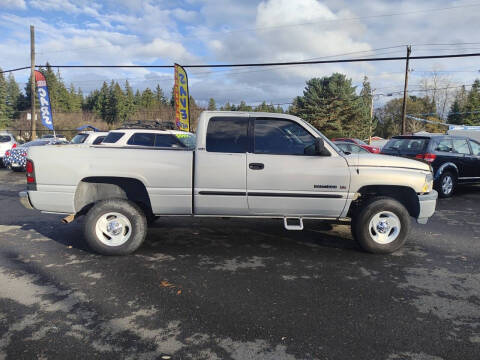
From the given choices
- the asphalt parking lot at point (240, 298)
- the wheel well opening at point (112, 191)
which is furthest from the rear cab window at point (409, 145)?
the wheel well opening at point (112, 191)

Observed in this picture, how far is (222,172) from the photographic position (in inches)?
178

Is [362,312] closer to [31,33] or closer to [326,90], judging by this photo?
[31,33]

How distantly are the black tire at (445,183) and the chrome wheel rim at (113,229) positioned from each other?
8.43m

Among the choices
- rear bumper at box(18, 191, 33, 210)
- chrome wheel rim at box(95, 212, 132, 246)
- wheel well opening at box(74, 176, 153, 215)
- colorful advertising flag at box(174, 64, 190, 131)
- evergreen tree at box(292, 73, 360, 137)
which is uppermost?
evergreen tree at box(292, 73, 360, 137)

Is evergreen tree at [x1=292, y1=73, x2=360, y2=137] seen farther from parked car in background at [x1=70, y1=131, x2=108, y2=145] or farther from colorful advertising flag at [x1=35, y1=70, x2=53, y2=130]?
parked car in background at [x1=70, y1=131, x2=108, y2=145]

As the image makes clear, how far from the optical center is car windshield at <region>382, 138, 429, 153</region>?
9.28 meters

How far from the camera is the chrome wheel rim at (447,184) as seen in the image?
9.38 metres

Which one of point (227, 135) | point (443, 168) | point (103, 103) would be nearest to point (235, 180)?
point (227, 135)

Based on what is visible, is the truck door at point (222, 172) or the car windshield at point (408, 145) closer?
the truck door at point (222, 172)

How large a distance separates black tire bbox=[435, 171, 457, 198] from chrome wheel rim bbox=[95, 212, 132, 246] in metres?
8.43

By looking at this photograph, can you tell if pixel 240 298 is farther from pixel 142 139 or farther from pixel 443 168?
pixel 443 168

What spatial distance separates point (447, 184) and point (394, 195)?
5.69 meters

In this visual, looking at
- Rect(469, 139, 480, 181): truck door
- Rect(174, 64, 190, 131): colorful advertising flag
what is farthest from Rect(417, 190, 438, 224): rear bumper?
Rect(174, 64, 190, 131): colorful advertising flag

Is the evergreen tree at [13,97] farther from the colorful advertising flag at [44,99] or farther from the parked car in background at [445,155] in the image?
the parked car in background at [445,155]
